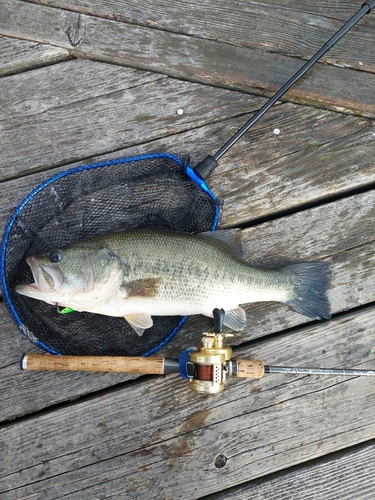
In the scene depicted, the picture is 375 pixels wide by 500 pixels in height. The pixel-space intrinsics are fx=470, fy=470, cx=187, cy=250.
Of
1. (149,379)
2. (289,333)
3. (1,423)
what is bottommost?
(1,423)

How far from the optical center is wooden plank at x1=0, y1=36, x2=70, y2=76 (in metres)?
2.48

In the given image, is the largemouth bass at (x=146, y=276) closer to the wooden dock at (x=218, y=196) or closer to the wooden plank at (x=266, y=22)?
the wooden dock at (x=218, y=196)

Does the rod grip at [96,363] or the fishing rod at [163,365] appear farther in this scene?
the rod grip at [96,363]

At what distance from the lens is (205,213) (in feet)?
7.77

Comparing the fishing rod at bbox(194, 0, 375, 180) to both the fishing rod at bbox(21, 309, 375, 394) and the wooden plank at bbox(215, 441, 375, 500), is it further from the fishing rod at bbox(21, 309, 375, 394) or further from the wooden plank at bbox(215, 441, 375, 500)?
the wooden plank at bbox(215, 441, 375, 500)

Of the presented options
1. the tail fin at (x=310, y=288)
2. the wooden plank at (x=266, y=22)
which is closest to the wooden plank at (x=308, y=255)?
the tail fin at (x=310, y=288)

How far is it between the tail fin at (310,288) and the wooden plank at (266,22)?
1.18 m

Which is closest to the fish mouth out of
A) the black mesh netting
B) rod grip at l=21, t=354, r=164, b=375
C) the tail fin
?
the black mesh netting

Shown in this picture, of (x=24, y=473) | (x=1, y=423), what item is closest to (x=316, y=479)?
(x=24, y=473)

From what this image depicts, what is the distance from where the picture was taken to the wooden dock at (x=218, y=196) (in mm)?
2387

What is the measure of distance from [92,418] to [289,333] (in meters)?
1.12

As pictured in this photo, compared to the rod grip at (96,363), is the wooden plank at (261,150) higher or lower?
higher

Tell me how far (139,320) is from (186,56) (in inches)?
57.1

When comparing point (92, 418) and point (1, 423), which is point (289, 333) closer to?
point (92, 418)
